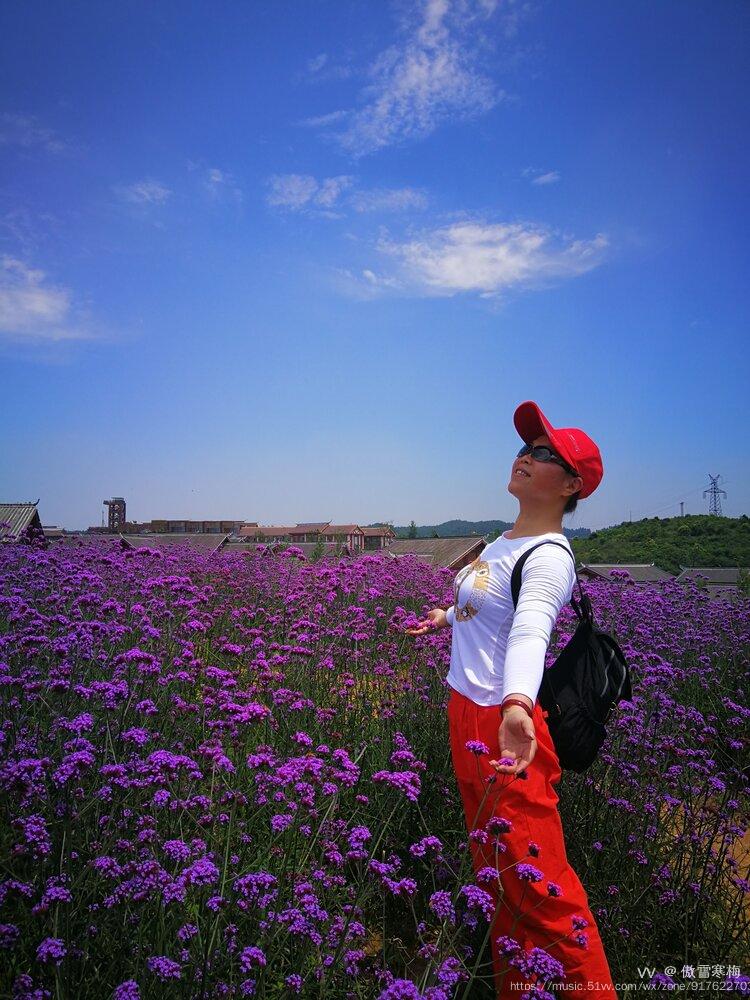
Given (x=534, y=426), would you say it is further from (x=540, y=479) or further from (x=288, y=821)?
(x=288, y=821)

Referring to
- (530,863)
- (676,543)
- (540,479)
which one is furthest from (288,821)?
(676,543)

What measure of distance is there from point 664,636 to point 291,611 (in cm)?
336

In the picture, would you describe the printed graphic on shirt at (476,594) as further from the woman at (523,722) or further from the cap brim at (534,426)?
the cap brim at (534,426)

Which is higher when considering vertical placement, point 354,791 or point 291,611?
point 291,611

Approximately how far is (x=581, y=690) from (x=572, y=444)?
92 cm

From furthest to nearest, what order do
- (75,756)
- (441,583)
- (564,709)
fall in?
1. (441,583)
2. (564,709)
3. (75,756)

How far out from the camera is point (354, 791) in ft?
11.3

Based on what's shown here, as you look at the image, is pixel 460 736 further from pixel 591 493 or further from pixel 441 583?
pixel 441 583

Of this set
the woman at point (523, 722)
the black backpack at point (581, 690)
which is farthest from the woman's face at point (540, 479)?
the black backpack at point (581, 690)

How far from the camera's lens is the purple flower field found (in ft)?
6.05

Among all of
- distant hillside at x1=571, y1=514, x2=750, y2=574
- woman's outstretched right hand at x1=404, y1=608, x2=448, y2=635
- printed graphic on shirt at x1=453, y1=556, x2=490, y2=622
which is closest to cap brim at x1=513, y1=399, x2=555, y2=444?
printed graphic on shirt at x1=453, y1=556, x2=490, y2=622

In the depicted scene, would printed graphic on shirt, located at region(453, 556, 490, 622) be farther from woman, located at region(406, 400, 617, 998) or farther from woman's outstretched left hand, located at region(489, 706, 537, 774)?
woman's outstretched left hand, located at region(489, 706, 537, 774)

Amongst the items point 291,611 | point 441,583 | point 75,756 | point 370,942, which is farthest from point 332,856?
point 441,583

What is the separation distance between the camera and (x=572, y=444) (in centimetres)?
252
